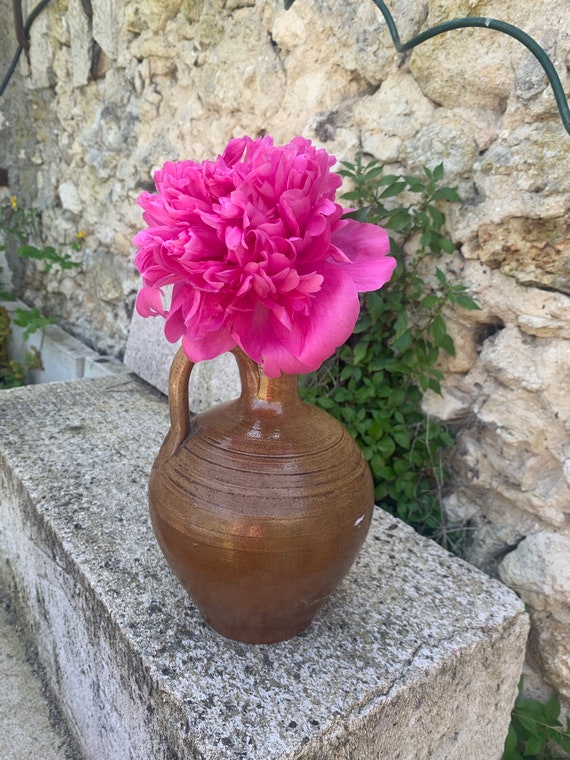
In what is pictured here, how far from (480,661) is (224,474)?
62 centimetres

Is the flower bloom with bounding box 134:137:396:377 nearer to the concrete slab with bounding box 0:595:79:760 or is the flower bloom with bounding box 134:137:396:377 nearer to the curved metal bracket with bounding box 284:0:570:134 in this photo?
the curved metal bracket with bounding box 284:0:570:134

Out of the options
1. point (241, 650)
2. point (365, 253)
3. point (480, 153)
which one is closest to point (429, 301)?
point (480, 153)

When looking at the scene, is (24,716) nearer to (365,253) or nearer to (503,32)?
(365,253)

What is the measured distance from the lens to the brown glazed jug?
2.63 ft

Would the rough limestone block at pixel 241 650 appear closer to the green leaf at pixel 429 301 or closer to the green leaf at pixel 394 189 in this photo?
the green leaf at pixel 429 301

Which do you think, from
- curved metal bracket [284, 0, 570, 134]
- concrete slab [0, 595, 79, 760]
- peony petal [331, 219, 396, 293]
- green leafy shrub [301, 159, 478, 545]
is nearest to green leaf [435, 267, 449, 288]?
green leafy shrub [301, 159, 478, 545]

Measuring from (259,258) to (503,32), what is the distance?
87 cm

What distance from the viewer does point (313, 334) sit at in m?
0.75

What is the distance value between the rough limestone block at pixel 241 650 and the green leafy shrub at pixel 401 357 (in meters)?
0.17

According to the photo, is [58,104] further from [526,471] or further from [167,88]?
[526,471]

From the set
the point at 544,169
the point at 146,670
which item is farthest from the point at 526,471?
the point at 146,670

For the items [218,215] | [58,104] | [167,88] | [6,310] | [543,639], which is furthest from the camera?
[6,310]

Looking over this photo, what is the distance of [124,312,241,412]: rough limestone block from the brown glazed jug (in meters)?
0.84

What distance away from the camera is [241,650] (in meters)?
0.94
